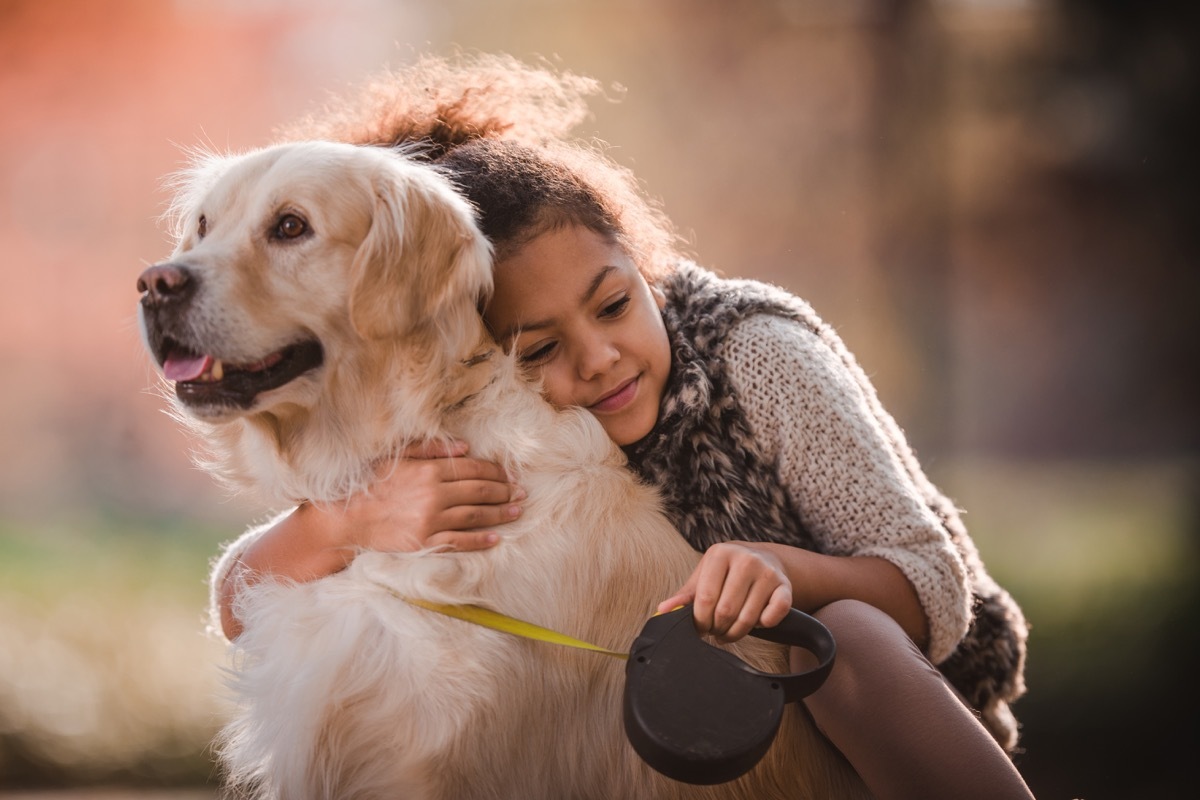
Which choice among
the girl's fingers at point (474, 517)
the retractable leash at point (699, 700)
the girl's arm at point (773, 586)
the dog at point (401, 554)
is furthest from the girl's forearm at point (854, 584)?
the girl's fingers at point (474, 517)

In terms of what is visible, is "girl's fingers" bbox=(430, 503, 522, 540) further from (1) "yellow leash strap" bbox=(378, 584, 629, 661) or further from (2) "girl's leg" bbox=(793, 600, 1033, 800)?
(2) "girl's leg" bbox=(793, 600, 1033, 800)

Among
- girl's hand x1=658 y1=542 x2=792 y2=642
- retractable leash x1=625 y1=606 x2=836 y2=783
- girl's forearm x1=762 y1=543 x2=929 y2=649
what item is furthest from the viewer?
girl's forearm x1=762 y1=543 x2=929 y2=649

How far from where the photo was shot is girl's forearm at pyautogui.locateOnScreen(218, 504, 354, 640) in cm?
164

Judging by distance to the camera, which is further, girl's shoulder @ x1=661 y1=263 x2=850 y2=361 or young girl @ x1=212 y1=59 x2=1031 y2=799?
girl's shoulder @ x1=661 y1=263 x2=850 y2=361

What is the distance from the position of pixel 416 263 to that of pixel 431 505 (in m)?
0.40

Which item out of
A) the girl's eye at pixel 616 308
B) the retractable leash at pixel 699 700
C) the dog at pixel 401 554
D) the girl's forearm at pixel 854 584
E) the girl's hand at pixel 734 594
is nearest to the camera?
the retractable leash at pixel 699 700

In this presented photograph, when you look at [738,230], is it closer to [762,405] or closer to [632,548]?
[762,405]

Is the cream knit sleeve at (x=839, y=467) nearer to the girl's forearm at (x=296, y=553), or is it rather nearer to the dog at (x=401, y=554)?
the dog at (x=401, y=554)

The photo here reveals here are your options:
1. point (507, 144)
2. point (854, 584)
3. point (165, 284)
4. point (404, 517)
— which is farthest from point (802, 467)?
point (165, 284)

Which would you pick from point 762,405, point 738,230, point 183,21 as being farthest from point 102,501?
point 762,405

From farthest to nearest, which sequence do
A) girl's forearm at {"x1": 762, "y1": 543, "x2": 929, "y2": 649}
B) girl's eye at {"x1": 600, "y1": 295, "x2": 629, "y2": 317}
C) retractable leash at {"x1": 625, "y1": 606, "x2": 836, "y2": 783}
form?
girl's eye at {"x1": 600, "y1": 295, "x2": 629, "y2": 317}, girl's forearm at {"x1": 762, "y1": 543, "x2": 929, "y2": 649}, retractable leash at {"x1": 625, "y1": 606, "x2": 836, "y2": 783}

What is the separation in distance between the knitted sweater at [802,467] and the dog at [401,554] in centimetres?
17

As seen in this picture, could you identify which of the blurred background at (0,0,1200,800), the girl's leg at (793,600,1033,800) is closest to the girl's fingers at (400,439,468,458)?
the girl's leg at (793,600,1033,800)

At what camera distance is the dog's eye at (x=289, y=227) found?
160cm
